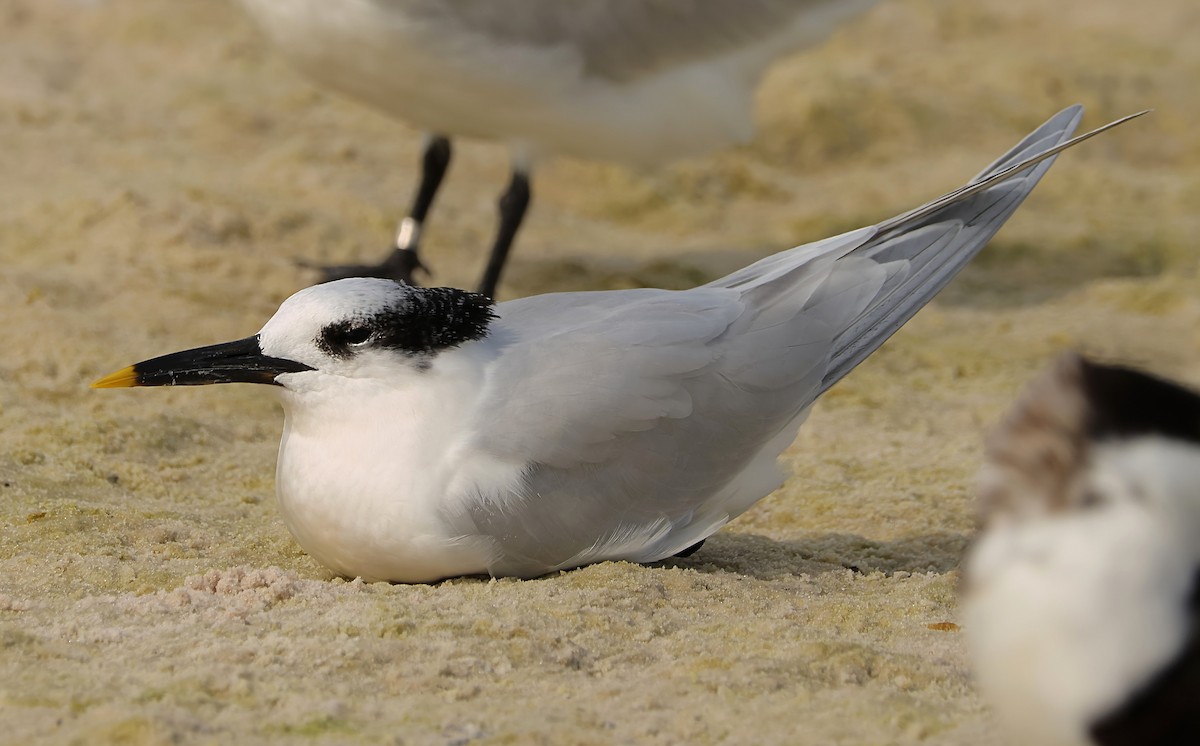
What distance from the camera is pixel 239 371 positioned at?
10.2 feet

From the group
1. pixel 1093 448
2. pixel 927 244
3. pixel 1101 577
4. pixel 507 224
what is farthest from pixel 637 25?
pixel 1101 577

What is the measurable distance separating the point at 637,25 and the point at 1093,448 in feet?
13.1

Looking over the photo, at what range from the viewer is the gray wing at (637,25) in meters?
Result: 5.08

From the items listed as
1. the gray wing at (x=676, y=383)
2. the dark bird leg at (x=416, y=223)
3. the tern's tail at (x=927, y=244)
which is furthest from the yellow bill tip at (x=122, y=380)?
the dark bird leg at (x=416, y=223)

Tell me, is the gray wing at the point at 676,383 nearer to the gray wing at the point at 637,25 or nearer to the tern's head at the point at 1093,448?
the tern's head at the point at 1093,448

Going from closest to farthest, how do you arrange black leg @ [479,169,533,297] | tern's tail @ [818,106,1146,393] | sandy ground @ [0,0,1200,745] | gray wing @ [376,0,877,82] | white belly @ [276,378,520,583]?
sandy ground @ [0,0,1200,745]
white belly @ [276,378,520,583]
tern's tail @ [818,106,1146,393]
gray wing @ [376,0,877,82]
black leg @ [479,169,533,297]

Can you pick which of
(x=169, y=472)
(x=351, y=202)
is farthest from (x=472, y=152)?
(x=169, y=472)

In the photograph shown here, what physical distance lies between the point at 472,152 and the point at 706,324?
14.1 ft

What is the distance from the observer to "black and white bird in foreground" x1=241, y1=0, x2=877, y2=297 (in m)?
5.09

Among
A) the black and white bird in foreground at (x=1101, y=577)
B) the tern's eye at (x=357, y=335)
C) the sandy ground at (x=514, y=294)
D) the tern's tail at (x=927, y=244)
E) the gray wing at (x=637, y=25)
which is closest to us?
the black and white bird in foreground at (x=1101, y=577)

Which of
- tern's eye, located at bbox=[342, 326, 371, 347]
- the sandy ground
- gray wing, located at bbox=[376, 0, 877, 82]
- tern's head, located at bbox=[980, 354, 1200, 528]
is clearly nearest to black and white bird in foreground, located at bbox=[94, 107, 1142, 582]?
tern's eye, located at bbox=[342, 326, 371, 347]

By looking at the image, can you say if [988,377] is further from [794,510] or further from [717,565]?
[717,565]

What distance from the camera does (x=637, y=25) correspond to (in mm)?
5555

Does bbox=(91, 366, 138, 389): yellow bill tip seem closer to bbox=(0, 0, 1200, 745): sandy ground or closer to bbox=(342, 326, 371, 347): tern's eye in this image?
bbox=(0, 0, 1200, 745): sandy ground
